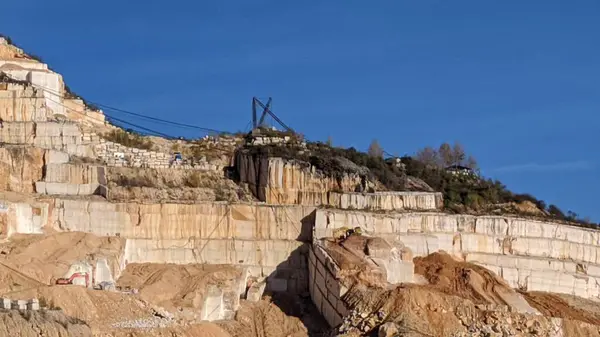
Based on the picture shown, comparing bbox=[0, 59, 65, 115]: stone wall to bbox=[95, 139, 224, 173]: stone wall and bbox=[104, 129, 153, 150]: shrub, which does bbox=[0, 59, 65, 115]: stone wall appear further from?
bbox=[95, 139, 224, 173]: stone wall

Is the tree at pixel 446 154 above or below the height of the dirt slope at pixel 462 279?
above

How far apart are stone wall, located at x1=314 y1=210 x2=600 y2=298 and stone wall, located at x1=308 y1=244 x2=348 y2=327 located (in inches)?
68.4

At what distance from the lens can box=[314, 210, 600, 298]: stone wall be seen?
58.7 metres

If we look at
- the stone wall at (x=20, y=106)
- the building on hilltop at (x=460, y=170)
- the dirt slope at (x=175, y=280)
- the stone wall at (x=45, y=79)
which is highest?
the stone wall at (x=45, y=79)

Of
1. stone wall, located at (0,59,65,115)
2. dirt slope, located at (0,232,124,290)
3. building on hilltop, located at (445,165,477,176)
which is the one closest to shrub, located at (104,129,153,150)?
stone wall, located at (0,59,65,115)

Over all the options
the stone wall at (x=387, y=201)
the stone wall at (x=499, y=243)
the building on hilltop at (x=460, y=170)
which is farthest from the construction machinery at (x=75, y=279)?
the building on hilltop at (x=460, y=170)

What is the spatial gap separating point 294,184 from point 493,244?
28.1 ft

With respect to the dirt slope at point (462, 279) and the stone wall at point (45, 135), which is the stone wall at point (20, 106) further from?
the dirt slope at point (462, 279)

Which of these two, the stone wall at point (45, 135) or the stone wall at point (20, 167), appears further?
the stone wall at point (45, 135)

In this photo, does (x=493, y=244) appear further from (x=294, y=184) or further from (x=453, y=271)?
(x=294, y=184)

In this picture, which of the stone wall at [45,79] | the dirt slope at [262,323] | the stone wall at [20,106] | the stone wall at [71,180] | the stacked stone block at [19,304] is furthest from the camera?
the stone wall at [45,79]

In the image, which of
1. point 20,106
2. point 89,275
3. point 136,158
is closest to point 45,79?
point 20,106

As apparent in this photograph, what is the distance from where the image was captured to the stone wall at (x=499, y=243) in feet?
193

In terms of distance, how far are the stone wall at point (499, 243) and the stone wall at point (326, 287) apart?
5.70 ft
